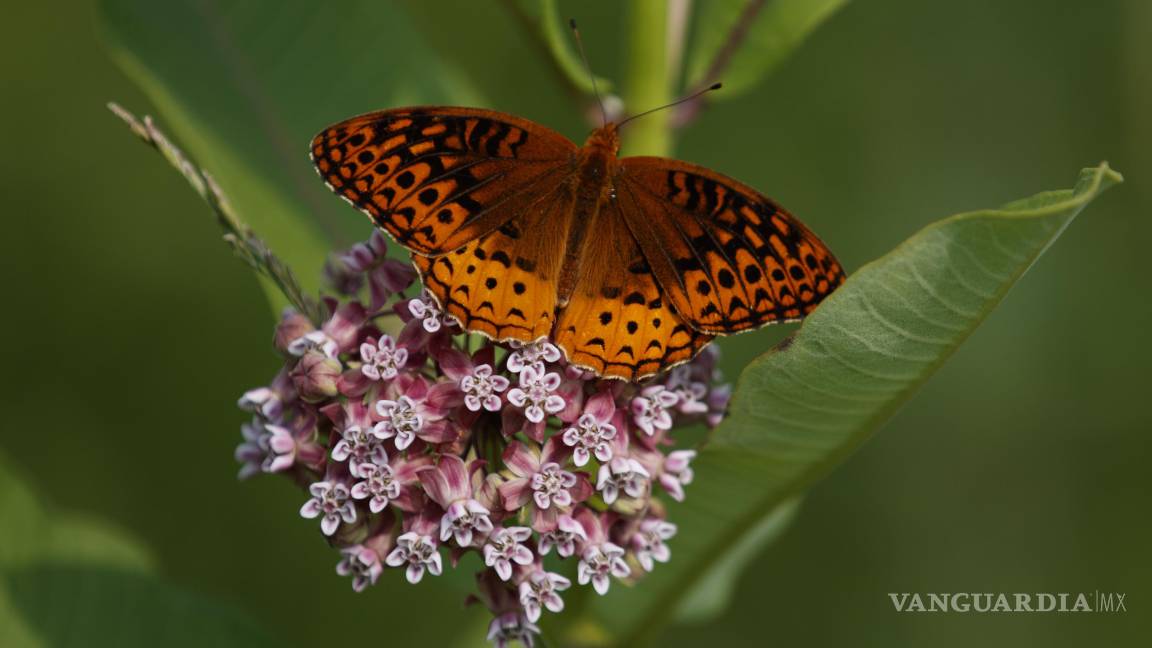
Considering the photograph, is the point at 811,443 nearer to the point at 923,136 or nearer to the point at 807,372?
the point at 807,372

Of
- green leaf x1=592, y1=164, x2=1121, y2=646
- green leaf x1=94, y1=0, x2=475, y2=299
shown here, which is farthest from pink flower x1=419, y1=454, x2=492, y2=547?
green leaf x1=94, y1=0, x2=475, y2=299

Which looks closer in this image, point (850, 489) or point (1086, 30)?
point (850, 489)

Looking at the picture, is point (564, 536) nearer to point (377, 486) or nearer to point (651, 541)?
point (651, 541)

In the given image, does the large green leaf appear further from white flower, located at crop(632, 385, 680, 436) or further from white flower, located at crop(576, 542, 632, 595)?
white flower, located at crop(632, 385, 680, 436)

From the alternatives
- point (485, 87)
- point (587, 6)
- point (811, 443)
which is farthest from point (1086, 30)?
point (811, 443)

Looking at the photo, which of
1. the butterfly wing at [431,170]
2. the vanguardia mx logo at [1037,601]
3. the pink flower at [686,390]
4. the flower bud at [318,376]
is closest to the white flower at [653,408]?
the pink flower at [686,390]

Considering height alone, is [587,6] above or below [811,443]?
above
